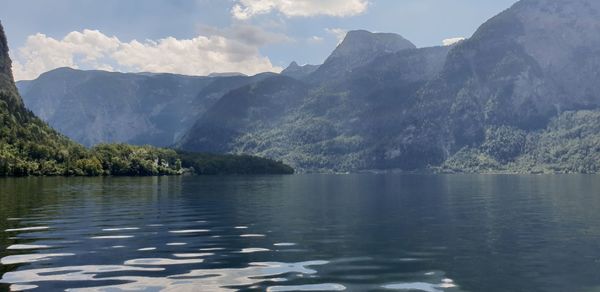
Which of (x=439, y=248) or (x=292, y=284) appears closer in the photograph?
(x=292, y=284)

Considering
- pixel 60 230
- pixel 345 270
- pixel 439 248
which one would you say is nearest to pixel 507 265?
pixel 439 248

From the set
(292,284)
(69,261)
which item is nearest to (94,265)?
(69,261)

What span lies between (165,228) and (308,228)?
14.3 m

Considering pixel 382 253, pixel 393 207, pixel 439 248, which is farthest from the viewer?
pixel 393 207

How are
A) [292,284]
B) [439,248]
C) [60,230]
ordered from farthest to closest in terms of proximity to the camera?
[60,230], [439,248], [292,284]

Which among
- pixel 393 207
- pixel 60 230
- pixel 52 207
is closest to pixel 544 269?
pixel 60 230

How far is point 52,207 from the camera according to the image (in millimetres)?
76625

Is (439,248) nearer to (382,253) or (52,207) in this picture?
(382,253)

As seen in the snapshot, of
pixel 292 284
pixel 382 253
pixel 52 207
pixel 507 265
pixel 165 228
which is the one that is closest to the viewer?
pixel 292 284

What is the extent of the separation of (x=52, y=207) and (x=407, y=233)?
50500mm

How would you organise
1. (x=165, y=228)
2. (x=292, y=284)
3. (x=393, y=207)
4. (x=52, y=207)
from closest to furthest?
(x=292, y=284)
(x=165, y=228)
(x=52, y=207)
(x=393, y=207)

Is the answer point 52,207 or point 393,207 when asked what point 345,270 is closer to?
Result: point 393,207

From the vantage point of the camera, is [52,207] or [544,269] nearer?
[544,269]

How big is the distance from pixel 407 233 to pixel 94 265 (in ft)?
94.8
